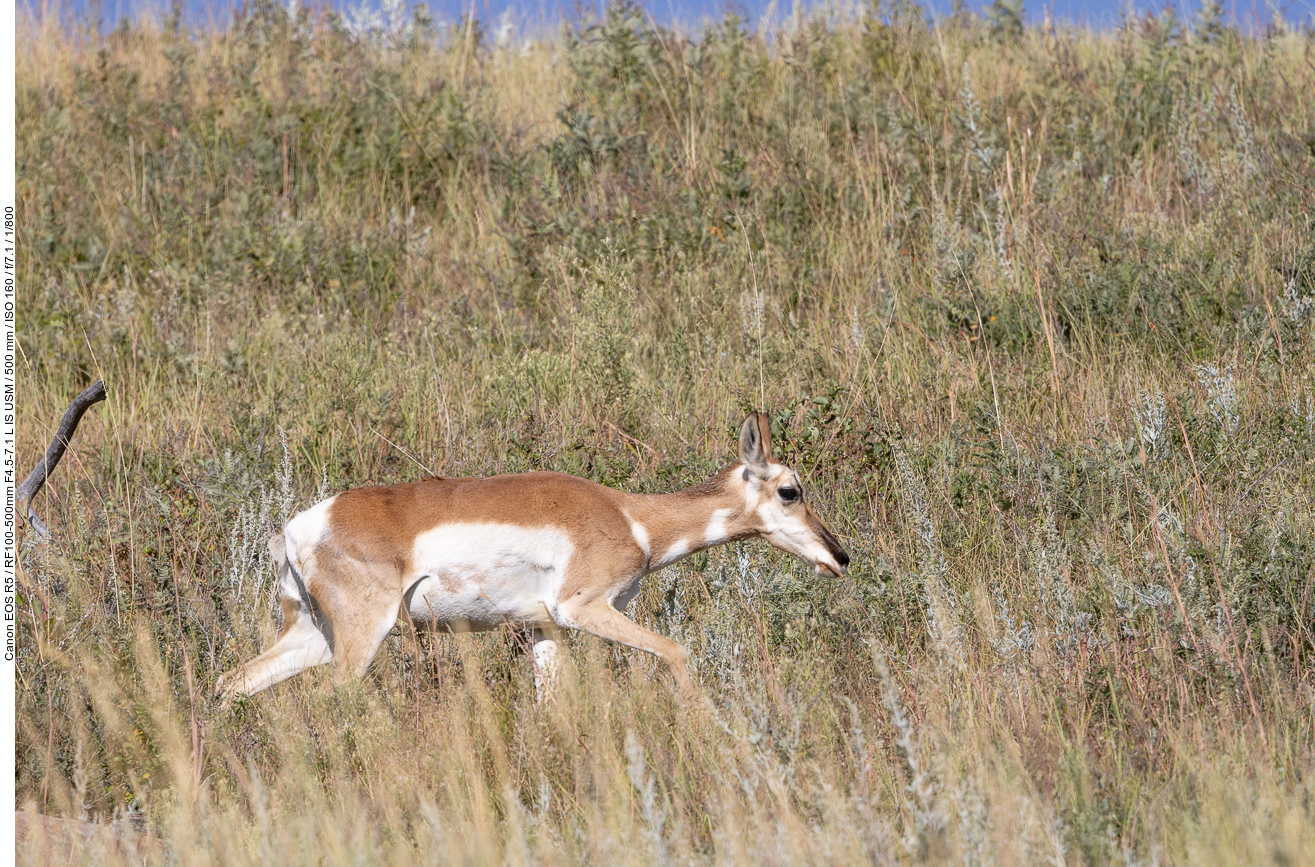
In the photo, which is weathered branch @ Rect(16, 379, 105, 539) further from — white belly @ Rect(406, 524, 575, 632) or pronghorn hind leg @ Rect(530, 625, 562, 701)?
pronghorn hind leg @ Rect(530, 625, 562, 701)

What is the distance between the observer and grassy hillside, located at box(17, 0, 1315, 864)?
3949 millimetres

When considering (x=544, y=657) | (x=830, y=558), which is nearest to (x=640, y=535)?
(x=544, y=657)

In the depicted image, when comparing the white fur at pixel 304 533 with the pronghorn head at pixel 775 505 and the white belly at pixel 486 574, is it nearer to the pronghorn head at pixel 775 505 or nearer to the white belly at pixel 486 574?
the white belly at pixel 486 574

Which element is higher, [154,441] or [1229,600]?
[154,441]

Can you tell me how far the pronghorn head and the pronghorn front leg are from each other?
75 cm

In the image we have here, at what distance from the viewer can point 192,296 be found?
9086 mm

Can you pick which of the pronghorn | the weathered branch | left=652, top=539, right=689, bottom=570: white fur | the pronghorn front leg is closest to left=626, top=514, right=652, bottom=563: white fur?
the pronghorn

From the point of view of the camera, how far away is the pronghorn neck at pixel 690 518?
5379 mm

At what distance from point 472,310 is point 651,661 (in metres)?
4.16

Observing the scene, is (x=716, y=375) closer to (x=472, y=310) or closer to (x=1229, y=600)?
(x=472, y=310)

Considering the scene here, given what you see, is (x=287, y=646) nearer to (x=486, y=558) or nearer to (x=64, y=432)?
(x=486, y=558)

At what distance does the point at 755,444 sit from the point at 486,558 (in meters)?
1.19

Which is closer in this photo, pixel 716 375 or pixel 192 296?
pixel 716 375

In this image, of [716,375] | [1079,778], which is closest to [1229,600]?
[1079,778]
